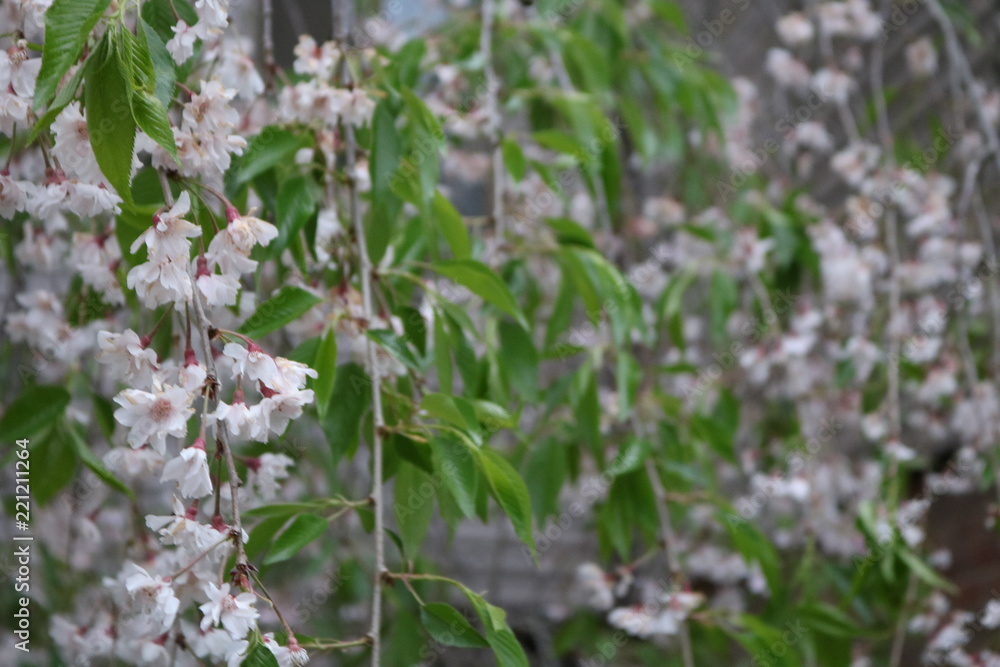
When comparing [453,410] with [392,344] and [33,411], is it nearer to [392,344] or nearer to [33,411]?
[392,344]

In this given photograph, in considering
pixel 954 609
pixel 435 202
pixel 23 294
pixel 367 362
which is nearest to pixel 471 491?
pixel 367 362

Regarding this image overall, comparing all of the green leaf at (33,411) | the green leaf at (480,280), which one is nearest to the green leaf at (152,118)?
the green leaf at (480,280)

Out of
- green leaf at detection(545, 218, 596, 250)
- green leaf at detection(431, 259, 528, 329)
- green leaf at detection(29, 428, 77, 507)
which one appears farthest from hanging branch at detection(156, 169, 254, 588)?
green leaf at detection(545, 218, 596, 250)

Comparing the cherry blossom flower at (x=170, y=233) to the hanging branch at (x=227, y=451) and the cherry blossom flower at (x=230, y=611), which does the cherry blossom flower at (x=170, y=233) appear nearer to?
the hanging branch at (x=227, y=451)

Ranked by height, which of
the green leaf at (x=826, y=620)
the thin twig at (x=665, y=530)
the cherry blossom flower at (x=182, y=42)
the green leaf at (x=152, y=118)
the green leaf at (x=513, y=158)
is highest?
the cherry blossom flower at (x=182, y=42)

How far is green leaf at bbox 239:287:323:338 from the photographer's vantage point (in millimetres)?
972

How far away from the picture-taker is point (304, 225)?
3.67 feet

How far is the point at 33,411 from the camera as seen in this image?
1198mm

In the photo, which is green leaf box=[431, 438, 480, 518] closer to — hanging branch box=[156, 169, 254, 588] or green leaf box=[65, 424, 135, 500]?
hanging branch box=[156, 169, 254, 588]

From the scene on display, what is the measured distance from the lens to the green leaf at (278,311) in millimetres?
972

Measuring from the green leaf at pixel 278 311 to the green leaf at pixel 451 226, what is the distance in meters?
0.29

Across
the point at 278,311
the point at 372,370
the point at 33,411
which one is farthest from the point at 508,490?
A: the point at 33,411

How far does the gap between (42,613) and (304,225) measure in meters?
1.30

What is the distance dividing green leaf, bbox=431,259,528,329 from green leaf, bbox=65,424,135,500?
0.47 meters
